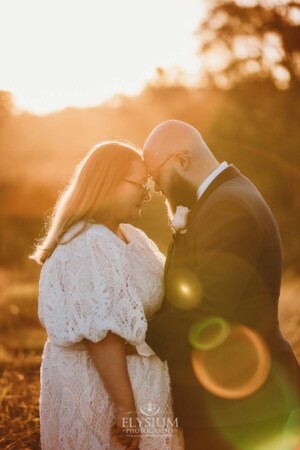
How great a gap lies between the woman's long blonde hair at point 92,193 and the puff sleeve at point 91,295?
149 mm

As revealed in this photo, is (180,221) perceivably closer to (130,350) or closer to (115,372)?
(130,350)

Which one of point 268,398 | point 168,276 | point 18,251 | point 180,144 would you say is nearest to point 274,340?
point 268,398

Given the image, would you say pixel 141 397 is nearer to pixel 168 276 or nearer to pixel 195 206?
pixel 168 276

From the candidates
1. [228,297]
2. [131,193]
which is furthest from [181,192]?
[228,297]

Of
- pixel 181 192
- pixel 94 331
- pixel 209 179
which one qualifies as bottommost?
pixel 94 331

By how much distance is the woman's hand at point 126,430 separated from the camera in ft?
11.2

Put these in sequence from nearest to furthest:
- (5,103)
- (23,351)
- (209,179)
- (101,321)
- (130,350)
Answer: (101,321), (130,350), (209,179), (23,351), (5,103)

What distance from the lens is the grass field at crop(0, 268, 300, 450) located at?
5.03 metres

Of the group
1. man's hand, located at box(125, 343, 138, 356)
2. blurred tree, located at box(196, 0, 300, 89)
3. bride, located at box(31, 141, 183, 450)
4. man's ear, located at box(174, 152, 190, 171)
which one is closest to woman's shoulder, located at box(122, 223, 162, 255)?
bride, located at box(31, 141, 183, 450)

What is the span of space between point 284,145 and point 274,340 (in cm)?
1847

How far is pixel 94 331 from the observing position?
3.37 m

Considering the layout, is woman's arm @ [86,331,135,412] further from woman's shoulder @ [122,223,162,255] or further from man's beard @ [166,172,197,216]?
man's beard @ [166,172,197,216]

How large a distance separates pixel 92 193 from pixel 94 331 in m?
0.79

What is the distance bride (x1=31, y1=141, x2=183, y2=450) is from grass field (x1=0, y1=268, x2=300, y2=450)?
1.22m
